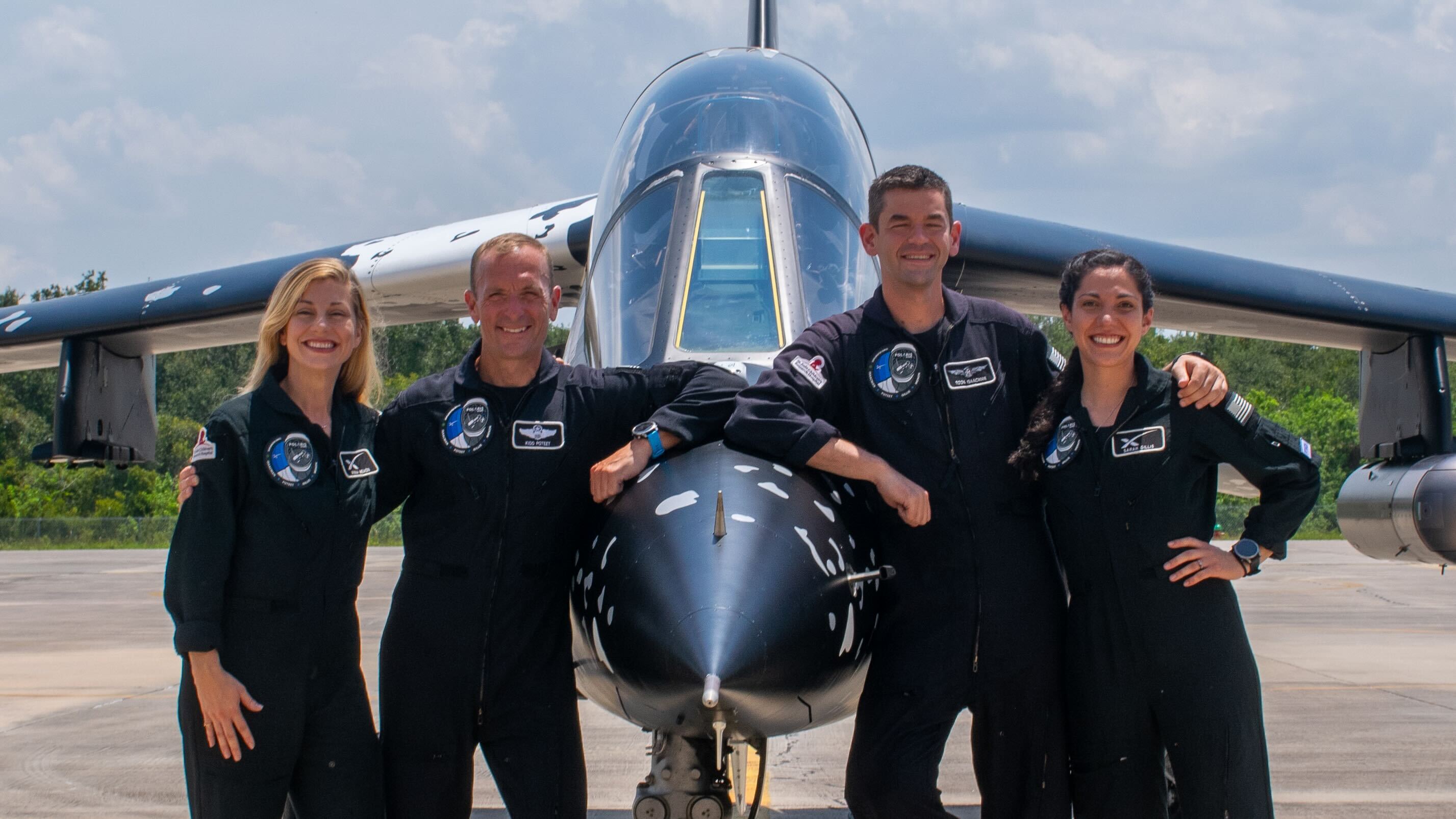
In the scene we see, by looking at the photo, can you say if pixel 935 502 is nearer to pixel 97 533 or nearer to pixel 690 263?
pixel 690 263

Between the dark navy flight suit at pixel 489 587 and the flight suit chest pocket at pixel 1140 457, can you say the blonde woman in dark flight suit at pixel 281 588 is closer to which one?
the dark navy flight suit at pixel 489 587

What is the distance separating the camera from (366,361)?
356 cm

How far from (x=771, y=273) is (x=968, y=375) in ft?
4.42

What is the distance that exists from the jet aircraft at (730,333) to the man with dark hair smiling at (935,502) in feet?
0.41

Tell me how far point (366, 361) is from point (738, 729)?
161 centimetres

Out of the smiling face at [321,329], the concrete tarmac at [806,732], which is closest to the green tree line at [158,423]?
the concrete tarmac at [806,732]

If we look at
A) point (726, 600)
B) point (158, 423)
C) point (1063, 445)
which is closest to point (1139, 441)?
point (1063, 445)

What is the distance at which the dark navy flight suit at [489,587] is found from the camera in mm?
3281

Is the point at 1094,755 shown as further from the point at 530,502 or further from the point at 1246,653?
the point at 530,502

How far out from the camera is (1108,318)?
10.8ft

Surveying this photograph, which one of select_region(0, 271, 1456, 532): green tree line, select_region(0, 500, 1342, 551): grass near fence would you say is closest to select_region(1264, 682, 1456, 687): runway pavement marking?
select_region(0, 271, 1456, 532): green tree line

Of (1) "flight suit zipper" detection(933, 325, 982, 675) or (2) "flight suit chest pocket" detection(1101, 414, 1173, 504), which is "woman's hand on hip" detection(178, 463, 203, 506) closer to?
(1) "flight suit zipper" detection(933, 325, 982, 675)

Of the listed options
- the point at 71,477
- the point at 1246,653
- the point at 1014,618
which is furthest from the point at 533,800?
the point at 71,477

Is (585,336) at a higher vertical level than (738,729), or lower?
higher
